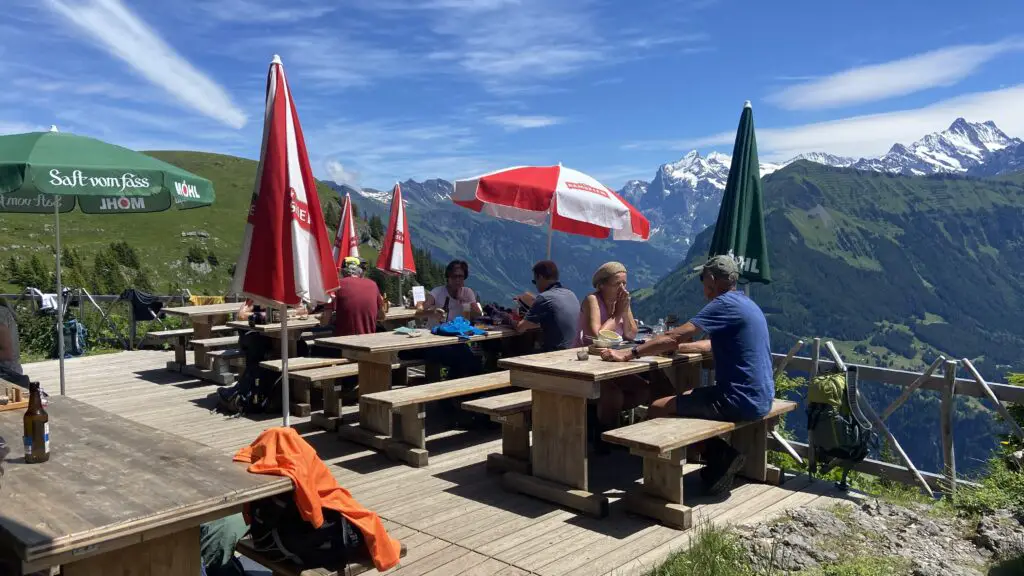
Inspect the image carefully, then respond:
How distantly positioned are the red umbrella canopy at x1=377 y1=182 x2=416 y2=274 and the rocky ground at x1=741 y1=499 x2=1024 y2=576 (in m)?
9.47

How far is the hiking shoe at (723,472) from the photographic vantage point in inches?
211

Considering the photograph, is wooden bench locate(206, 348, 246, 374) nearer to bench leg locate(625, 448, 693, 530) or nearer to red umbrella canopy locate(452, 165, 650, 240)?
red umbrella canopy locate(452, 165, 650, 240)

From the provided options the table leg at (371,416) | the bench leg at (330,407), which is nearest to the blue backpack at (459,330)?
the table leg at (371,416)

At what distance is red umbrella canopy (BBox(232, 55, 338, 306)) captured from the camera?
445 cm


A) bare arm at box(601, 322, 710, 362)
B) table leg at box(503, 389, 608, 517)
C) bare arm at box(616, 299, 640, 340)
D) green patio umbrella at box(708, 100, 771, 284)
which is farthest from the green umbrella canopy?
green patio umbrella at box(708, 100, 771, 284)

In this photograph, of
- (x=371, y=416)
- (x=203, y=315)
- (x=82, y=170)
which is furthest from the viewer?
(x=203, y=315)

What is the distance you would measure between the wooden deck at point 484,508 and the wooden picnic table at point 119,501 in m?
0.27

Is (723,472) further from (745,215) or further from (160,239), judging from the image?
(160,239)

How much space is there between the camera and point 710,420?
529 cm

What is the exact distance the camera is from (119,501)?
8.82 ft

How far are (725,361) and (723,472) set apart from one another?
0.85 m

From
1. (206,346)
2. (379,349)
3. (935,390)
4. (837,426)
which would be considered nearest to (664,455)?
(837,426)

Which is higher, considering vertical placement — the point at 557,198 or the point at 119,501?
the point at 557,198

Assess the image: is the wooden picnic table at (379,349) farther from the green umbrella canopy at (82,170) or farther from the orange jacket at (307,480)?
the orange jacket at (307,480)
